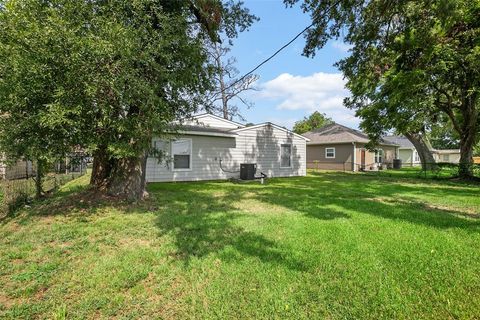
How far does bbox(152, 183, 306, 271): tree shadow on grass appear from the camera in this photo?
158 inches

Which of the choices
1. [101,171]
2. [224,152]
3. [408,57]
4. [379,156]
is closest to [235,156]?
[224,152]

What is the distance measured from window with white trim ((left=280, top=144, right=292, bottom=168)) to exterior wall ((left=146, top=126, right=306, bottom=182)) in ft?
0.71

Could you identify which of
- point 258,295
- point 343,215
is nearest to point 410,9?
point 343,215

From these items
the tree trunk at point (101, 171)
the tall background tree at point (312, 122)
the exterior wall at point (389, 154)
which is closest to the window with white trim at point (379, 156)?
the exterior wall at point (389, 154)

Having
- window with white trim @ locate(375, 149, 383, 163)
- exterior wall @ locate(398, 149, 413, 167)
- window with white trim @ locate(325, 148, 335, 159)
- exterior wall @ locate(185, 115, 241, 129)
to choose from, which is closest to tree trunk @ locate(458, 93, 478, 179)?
window with white trim @ locate(325, 148, 335, 159)

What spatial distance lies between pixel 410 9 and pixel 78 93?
10078mm

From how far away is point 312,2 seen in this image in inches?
353

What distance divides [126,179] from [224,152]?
782 centimetres

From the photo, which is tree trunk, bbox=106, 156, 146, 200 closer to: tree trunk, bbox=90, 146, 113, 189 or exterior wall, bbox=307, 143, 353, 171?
tree trunk, bbox=90, 146, 113, 189

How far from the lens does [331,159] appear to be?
83.2 feet

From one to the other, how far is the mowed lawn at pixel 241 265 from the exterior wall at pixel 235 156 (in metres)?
7.47

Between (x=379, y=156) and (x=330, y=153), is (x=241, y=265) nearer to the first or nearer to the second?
(x=330, y=153)

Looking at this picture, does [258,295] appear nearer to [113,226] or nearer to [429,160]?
[113,226]

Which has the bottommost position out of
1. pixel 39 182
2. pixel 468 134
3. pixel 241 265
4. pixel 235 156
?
pixel 241 265
